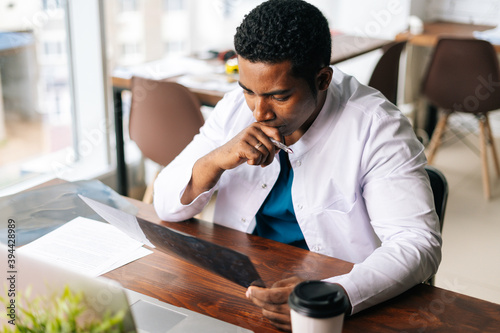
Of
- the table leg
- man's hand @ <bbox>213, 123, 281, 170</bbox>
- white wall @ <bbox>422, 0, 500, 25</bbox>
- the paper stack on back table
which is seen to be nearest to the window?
the table leg

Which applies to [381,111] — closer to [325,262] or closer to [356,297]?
[325,262]

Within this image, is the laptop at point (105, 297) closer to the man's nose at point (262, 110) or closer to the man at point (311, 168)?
the man at point (311, 168)

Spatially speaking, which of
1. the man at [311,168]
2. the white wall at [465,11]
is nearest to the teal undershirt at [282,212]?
the man at [311,168]

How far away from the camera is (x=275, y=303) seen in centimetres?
100

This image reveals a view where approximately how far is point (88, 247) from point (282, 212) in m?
0.50

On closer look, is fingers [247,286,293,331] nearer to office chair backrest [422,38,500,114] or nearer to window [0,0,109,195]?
window [0,0,109,195]

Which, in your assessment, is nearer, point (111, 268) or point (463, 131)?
point (111, 268)

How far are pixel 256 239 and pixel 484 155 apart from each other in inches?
95.2

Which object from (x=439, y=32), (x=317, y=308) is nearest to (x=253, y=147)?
(x=317, y=308)

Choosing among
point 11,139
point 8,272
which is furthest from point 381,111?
point 11,139

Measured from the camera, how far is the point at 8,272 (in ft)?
2.91

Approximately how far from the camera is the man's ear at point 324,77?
1290 mm

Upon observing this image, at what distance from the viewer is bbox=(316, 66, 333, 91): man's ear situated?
1290 millimetres

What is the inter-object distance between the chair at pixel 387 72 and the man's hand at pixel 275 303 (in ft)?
6.48
